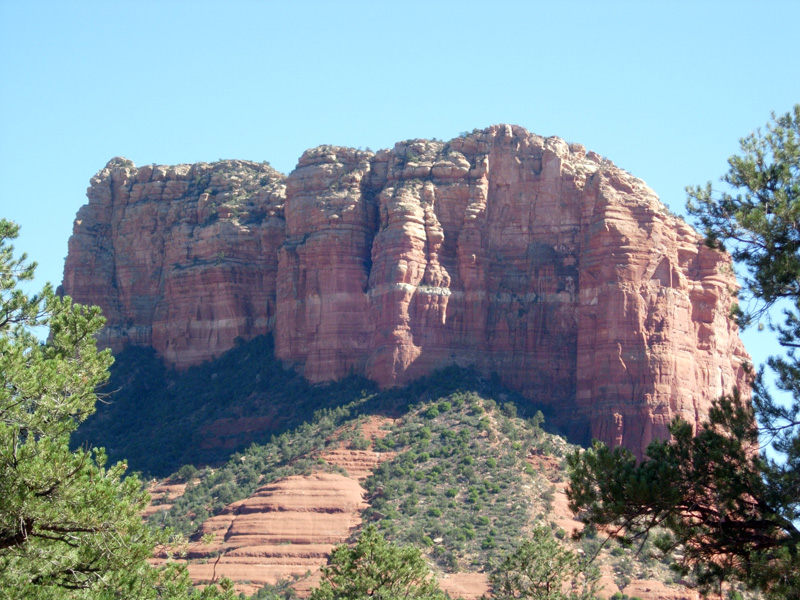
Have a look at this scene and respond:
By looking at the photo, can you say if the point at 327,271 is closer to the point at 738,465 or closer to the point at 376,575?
the point at 376,575

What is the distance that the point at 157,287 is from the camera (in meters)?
106

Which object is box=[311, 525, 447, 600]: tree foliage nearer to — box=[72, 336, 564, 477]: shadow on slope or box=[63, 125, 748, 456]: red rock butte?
box=[72, 336, 564, 477]: shadow on slope

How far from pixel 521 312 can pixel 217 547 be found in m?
28.9

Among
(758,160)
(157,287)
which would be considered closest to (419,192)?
(157,287)

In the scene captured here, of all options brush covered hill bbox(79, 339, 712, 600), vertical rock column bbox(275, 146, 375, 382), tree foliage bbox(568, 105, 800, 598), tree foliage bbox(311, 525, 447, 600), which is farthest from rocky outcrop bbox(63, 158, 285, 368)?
tree foliage bbox(568, 105, 800, 598)

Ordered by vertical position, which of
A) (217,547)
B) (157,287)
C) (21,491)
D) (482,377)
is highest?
(157,287)

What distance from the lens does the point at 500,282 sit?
89.1 meters

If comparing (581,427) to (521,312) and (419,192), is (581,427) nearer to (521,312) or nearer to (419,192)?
(521,312)

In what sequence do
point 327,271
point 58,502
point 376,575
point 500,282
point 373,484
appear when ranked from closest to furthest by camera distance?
1. point 58,502
2. point 376,575
3. point 373,484
4. point 500,282
5. point 327,271

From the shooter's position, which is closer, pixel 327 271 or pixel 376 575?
pixel 376 575

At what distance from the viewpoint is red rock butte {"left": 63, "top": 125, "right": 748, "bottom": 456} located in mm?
83625

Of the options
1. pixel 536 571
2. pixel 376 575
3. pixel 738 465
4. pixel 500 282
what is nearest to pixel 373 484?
pixel 500 282

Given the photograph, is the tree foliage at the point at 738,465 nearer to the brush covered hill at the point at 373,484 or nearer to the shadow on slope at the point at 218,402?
the brush covered hill at the point at 373,484

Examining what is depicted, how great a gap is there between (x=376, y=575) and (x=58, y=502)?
24382 mm
